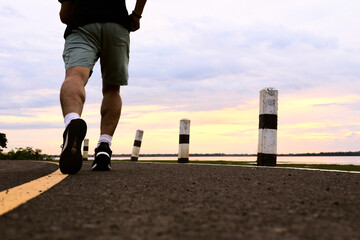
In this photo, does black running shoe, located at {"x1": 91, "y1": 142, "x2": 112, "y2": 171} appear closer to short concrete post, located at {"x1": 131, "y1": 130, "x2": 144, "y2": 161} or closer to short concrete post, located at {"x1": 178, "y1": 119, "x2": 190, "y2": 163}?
short concrete post, located at {"x1": 178, "y1": 119, "x2": 190, "y2": 163}

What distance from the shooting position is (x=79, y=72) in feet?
13.2

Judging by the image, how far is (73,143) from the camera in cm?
341

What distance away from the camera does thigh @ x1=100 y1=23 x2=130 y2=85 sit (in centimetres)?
434

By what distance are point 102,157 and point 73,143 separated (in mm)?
1090

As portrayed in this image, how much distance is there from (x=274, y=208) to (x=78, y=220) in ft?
2.87

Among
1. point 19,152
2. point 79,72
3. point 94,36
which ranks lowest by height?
point 19,152

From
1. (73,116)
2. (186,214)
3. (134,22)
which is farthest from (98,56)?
(186,214)

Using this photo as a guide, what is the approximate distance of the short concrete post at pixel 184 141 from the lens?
372 inches

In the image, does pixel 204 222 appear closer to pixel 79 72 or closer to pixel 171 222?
pixel 171 222

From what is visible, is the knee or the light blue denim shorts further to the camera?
the knee

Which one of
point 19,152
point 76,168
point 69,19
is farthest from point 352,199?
point 19,152

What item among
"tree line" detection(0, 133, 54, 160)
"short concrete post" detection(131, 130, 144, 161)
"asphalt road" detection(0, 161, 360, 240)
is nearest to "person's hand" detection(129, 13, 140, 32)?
"asphalt road" detection(0, 161, 360, 240)

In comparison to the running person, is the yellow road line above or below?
below

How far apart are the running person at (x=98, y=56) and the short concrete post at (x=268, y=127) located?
102 inches
